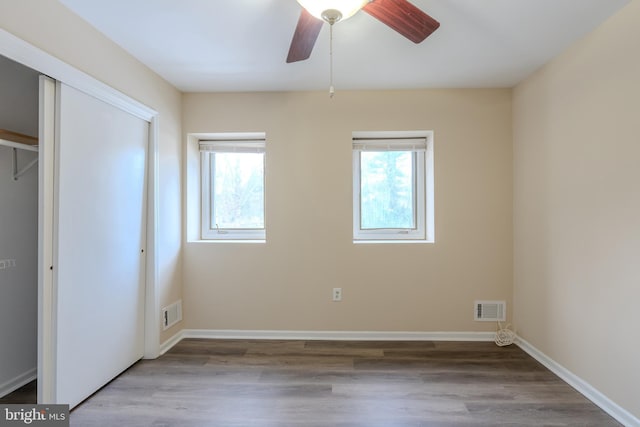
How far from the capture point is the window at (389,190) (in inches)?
112

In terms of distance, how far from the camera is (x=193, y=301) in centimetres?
273

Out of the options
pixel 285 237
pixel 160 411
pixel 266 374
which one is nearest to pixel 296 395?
pixel 266 374

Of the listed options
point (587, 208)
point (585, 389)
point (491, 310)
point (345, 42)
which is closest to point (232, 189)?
point (345, 42)

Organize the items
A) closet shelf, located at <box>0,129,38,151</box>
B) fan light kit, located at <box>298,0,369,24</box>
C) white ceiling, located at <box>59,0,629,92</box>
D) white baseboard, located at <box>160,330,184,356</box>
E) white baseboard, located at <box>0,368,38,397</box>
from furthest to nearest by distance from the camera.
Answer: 1. white baseboard, located at <box>160,330,184,356</box>
2. white baseboard, located at <box>0,368,38,397</box>
3. closet shelf, located at <box>0,129,38,151</box>
4. white ceiling, located at <box>59,0,629,92</box>
5. fan light kit, located at <box>298,0,369,24</box>

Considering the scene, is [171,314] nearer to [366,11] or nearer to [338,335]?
[338,335]

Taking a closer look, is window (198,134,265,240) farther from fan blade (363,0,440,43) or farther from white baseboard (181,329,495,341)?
fan blade (363,0,440,43)

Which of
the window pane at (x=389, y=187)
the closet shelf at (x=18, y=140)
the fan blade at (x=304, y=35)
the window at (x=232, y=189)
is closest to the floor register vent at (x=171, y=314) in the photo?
the window at (x=232, y=189)

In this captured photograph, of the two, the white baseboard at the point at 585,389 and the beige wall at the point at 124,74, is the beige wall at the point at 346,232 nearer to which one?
the beige wall at the point at 124,74

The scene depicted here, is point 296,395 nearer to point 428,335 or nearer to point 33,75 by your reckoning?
point 428,335

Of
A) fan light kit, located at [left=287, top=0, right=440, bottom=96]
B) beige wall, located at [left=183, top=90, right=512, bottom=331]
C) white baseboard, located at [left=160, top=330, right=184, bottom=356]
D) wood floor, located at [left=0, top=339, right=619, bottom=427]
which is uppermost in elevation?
fan light kit, located at [left=287, top=0, right=440, bottom=96]

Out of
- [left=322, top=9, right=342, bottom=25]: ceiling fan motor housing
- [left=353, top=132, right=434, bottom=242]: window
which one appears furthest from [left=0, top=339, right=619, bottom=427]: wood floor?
[left=322, top=9, right=342, bottom=25]: ceiling fan motor housing

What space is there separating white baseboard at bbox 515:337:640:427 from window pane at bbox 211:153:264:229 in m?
2.51

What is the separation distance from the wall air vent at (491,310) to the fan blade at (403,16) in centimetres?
222

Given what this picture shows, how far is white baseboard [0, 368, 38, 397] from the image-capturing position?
184 cm
